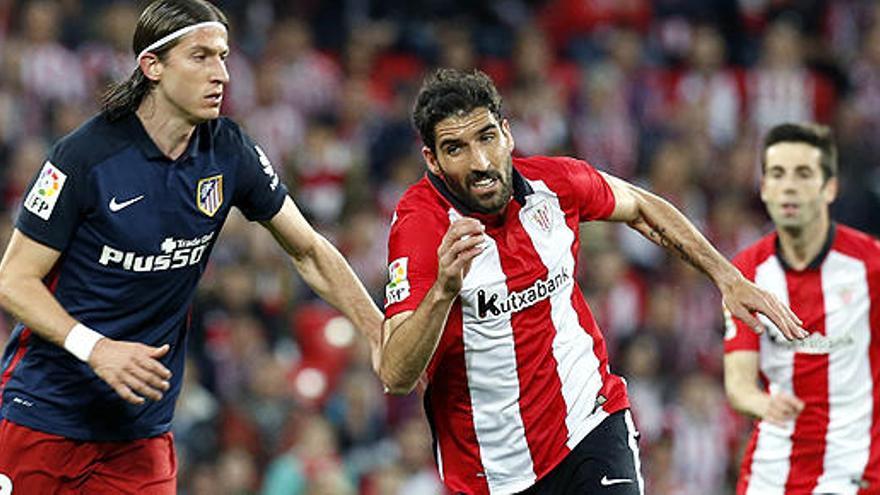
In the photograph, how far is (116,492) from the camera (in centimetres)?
626

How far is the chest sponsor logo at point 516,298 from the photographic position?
20.2ft

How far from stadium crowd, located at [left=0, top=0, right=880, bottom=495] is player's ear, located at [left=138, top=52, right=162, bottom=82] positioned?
5199 mm

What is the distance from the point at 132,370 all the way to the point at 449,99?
1.43 meters

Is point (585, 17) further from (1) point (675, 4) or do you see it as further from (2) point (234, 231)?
(2) point (234, 231)

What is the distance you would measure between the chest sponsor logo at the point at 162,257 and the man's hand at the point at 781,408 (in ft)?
8.06

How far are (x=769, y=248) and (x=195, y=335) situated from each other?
5.32 metres

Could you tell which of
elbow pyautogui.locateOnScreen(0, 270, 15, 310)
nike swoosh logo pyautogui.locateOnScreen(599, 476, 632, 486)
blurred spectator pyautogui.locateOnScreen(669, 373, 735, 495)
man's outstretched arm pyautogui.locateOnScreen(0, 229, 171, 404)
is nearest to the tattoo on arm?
nike swoosh logo pyautogui.locateOnScreen(599, 476, 632, 486)

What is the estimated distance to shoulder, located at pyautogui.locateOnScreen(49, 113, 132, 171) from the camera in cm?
602

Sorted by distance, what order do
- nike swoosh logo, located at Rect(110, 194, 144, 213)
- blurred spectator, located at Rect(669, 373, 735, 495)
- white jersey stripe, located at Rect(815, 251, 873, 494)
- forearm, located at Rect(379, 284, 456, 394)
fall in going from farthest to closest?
blurred spectator, located at Rect(669, 373, 735, 495), white jersey stripe, located at Rect(815, 251, 873, 494), nike swoosh logo, located at Rect(110, 194, 144, 213), forearm, located at Rect(379, 284, 456, 394)

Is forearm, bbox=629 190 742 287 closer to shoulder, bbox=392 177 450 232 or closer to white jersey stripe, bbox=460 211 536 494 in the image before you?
white jersey stripe, bbox=460 211 536 494

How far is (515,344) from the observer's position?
6215 mm

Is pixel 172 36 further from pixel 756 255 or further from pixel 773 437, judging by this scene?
pixel 773 437

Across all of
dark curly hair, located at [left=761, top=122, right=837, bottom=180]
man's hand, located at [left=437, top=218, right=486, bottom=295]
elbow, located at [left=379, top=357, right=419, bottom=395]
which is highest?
dark curly hair, located at [left=761, top=122, right=837, bottom=180]

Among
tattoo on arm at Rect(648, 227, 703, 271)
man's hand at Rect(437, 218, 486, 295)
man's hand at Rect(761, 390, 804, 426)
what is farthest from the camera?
man's hand at Rect(761, 390, 804, 426)
